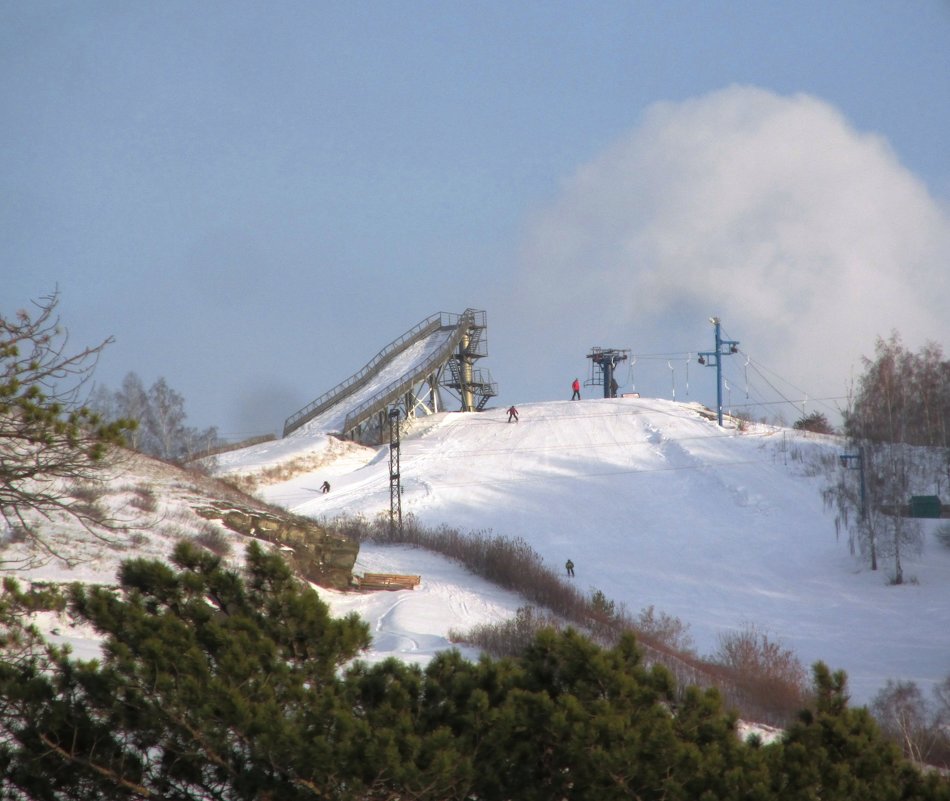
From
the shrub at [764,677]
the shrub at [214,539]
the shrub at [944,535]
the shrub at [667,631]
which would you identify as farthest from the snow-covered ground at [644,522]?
the shrub at [214,539]

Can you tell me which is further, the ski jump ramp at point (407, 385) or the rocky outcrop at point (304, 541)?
the ski jump ramp at point (407, 385)

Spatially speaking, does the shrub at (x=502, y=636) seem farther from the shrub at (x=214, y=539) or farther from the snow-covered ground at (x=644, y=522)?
the shrub at (x=214, y=539)

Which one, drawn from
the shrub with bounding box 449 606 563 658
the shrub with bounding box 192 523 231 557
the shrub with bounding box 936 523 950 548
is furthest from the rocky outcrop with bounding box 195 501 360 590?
the shrub with bounding box 936 523 950 548

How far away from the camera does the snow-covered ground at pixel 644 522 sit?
2844 centimetres

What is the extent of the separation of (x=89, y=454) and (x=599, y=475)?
42865 mm

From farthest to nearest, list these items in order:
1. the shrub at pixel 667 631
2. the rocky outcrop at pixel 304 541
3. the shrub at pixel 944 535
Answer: the shrub at pixel 944 535, the rocky outcrop at pixel 304 541, the shrub at pixel 667 631

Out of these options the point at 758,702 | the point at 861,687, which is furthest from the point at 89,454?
the point at 861,687

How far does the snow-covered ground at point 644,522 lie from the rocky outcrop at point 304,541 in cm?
88

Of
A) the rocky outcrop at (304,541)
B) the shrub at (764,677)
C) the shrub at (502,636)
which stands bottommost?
the shrub at (764,677)

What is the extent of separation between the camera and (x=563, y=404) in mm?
66750

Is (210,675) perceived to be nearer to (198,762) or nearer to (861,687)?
(198,762)

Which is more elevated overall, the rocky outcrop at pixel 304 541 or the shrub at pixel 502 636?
the rocky outcrop at pixel 304 541

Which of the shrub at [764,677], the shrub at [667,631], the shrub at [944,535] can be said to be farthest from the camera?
the shrub at [944,535]

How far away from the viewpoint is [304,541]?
28375 mm
